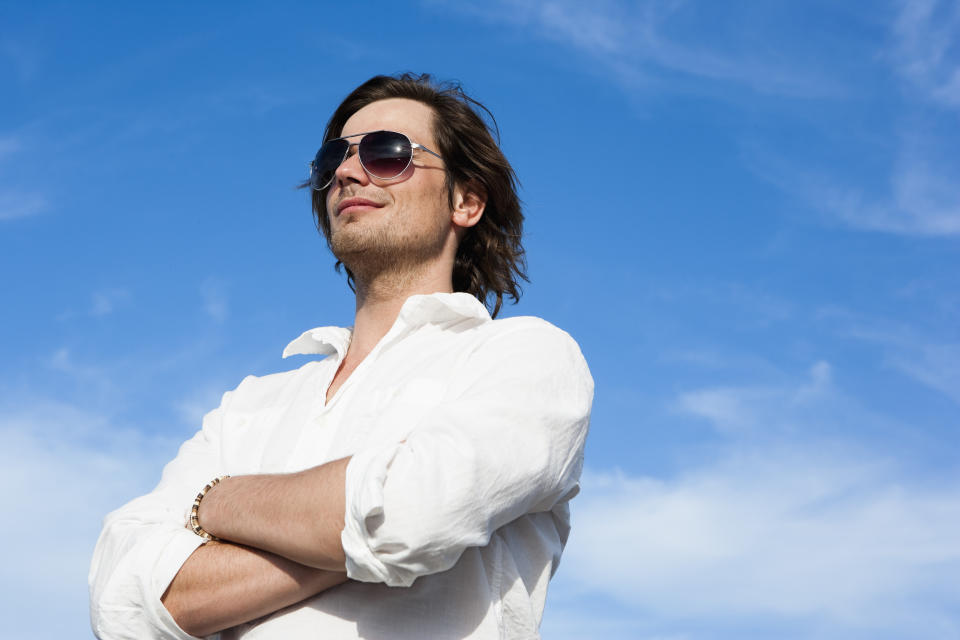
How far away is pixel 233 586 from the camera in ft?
9.64

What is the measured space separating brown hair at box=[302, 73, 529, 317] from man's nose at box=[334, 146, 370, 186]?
1.75 ft

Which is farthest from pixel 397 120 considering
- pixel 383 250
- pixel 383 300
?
pixel 383 300

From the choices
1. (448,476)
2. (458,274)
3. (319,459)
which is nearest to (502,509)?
(448,476)

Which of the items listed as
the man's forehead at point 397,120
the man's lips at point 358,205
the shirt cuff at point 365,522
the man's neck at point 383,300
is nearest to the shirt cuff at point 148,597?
the shirt cuff at point 365,522

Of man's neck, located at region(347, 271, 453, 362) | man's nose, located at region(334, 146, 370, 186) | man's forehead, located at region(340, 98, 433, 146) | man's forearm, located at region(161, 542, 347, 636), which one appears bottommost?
man's forearm, located at region(161, 542, 347, 636)

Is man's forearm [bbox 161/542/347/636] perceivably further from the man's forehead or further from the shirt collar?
the man's forehead

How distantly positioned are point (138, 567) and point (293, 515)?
68cm

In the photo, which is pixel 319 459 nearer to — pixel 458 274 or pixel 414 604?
pixel 414 604

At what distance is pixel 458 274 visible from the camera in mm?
5230

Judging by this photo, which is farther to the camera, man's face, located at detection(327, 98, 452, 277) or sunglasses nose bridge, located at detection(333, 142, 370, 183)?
sunglasses nose bridge, located at detection(333, 142, 370, 183)

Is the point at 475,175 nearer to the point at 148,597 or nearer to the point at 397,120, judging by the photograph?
the point at 397,120

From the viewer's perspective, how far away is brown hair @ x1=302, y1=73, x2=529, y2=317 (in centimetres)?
493

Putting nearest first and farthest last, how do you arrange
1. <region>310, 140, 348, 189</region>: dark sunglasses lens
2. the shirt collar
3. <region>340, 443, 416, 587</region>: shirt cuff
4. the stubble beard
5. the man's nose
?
<region>340, 443, 416, 587</region>: shirt cuff, the shirt collar, the stubble beard, the man's nose, <region>310, 140, 348, 189</region>: dark sunglasses lens

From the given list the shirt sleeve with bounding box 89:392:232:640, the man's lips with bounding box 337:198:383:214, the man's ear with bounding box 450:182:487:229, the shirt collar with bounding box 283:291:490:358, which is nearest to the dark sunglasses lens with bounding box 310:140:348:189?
the man's lips with bounding box 337:198:383:214
